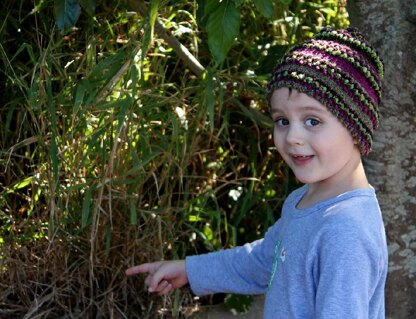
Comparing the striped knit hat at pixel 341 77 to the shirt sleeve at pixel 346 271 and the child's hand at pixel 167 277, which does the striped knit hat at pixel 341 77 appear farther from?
the child's hand at pixel 167 277

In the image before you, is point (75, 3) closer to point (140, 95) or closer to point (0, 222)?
point (140, 95)

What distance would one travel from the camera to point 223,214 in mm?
3416

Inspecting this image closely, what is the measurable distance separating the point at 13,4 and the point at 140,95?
688 mm

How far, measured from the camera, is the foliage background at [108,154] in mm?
2959

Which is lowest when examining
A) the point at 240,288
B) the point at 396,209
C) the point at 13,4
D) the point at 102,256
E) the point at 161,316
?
the point at 161,316

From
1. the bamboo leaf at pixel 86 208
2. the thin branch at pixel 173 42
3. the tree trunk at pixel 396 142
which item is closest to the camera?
the tree trunk at pixel 396 142

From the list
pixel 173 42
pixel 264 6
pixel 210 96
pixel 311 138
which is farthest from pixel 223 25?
pixel 173 42

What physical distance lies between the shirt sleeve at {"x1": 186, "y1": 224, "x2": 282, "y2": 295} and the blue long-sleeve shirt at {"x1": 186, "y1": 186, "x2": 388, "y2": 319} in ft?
0.42

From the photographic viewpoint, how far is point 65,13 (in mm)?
2613

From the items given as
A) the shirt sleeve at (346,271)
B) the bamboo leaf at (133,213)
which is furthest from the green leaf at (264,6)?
the bamboo leaf at (133,213)

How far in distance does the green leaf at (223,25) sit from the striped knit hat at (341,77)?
0.93ft

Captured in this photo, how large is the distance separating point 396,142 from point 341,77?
2.72 ft

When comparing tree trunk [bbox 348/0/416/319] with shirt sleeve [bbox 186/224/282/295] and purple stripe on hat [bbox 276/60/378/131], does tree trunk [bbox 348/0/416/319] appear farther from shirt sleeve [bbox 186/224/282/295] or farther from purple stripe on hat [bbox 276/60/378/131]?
purple stripe on hat [bbox 276/60/378/131]

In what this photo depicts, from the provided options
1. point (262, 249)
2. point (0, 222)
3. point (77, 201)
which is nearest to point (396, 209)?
point (262, 249)
